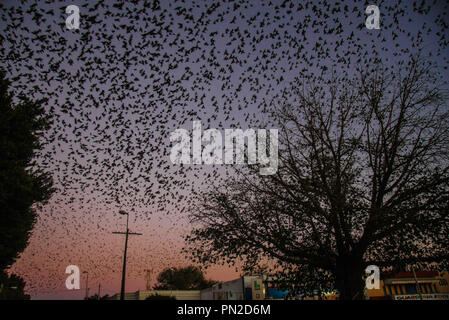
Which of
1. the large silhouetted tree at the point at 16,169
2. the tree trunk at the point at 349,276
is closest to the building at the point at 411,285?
the tree trunk at the point at 349,276

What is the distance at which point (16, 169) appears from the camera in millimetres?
15195

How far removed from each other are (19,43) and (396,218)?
1462 cm

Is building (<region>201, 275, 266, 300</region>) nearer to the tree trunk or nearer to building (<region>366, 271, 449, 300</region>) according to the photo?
building (<region>366, 271, 449, 300</region>)

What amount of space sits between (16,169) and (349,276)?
16811 millimetres

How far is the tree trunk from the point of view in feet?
35.6

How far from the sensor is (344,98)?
12.8 meters

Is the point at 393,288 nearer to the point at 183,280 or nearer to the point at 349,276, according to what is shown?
the point at 349,276

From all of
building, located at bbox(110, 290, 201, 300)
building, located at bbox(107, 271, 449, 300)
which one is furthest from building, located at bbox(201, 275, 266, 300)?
building, located at bbox(110, 290, 201, 300)

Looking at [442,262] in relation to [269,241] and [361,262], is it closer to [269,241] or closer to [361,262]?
[361,262]

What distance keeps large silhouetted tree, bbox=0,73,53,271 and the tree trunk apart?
15979 mm

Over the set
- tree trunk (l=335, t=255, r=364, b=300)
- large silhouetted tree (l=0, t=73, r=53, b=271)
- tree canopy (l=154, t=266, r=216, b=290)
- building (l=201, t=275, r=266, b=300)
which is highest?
large silhouetted tree (l=0, t=73, r=53, b=271)

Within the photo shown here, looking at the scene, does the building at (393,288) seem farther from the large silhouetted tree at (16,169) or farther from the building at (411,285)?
the large silhouetted tree at (16,169)

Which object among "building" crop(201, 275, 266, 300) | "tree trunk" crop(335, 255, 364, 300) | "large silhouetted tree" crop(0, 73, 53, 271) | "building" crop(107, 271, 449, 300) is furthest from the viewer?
"building" crop(107, 271, 449, 300)
